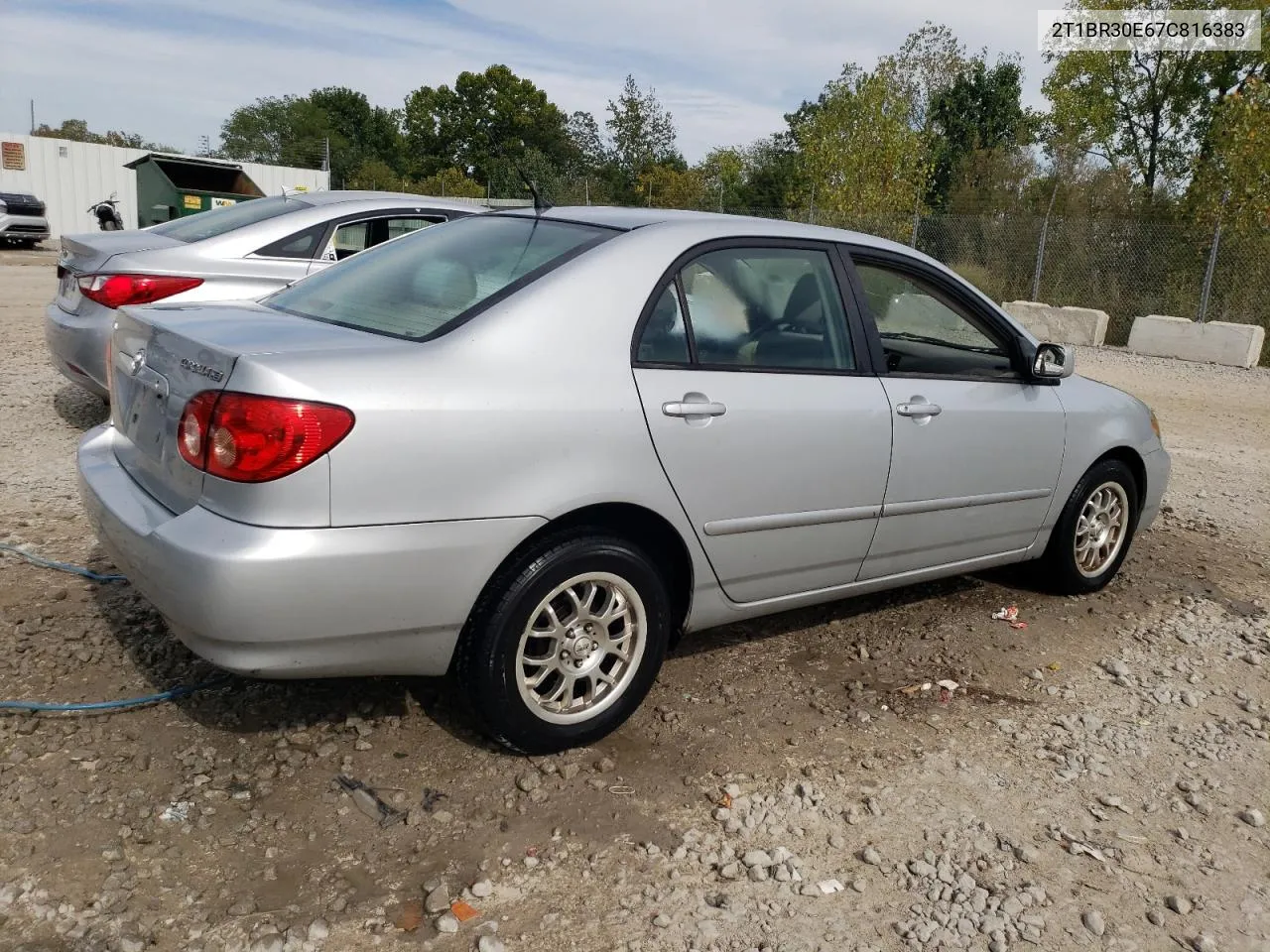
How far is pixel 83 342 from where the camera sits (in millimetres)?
5941

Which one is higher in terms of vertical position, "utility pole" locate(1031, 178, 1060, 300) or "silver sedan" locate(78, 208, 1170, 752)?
"utility pole" locate(1031, 178, 1060, 300)

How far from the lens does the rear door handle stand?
3145 millimetres

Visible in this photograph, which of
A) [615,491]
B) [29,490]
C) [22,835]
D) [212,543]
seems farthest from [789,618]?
[29,490]

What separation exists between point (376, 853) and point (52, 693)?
53.3 inches

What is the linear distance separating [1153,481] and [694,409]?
3.05 m

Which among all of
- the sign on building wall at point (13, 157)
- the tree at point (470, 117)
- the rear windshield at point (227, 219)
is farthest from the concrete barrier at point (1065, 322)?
the tree at point (470, 117)

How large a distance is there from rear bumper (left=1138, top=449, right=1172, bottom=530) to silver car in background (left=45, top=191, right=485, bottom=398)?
3.93 metres

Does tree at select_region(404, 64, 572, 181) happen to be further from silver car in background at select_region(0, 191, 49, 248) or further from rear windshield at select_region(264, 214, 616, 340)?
rear windshield at select_region(264, 214, 616, 340)

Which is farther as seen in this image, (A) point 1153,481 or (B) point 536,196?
(A) point 1153,481

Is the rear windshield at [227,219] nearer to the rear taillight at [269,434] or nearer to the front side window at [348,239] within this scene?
the front side window at [348,239]

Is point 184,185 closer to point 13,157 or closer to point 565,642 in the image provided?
point 13,157

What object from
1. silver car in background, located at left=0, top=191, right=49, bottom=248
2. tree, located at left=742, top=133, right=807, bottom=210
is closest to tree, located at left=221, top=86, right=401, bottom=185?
tree, located at left=742, top=133, right=807, bottom=210

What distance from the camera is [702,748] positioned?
3314mm

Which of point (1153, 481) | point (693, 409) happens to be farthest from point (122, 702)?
point (1153, 481)
